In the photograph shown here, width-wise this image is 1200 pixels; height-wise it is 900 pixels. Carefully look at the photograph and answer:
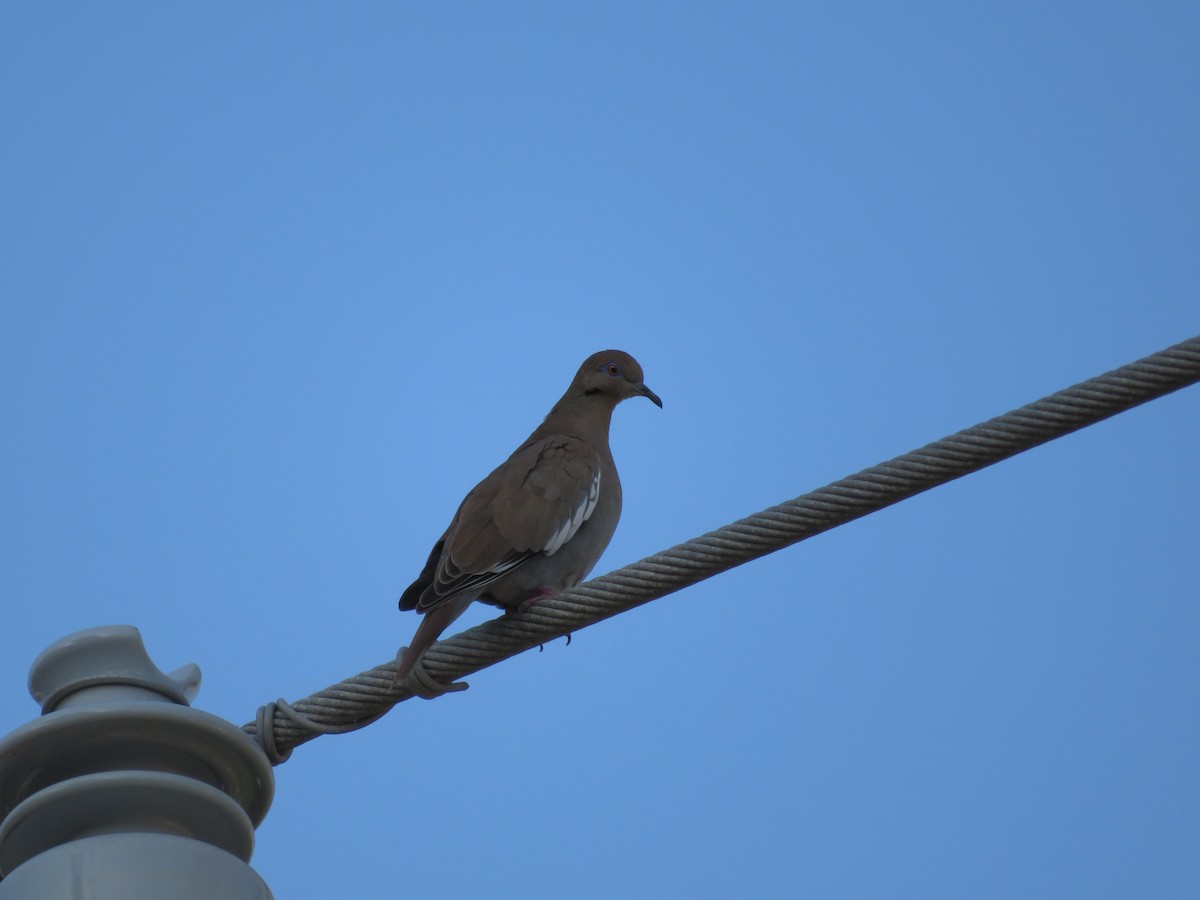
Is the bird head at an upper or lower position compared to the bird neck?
upper

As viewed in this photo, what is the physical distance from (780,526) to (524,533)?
1885mm

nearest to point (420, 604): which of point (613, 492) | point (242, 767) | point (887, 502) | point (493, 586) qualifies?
point (493, 586)

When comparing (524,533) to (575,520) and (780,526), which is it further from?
(780,526)

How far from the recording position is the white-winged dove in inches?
167

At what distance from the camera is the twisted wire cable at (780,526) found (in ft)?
8.23

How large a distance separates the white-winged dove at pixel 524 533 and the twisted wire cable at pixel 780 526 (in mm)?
700

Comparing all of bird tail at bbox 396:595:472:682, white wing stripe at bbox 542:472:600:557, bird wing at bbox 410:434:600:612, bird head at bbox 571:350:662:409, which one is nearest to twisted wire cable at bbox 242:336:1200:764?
bird tail at bbox 396:595:472:682

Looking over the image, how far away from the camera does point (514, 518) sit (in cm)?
464

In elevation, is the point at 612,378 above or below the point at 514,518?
above

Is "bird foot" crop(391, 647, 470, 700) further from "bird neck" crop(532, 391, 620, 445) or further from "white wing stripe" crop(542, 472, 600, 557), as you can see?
"bird neck" crop(532, 391, 620, 445)

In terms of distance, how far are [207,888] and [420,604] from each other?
8.03 ft

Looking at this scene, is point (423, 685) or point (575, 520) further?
point (575, 520)

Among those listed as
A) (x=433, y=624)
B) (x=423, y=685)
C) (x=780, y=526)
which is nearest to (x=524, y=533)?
(x=433, y=624)

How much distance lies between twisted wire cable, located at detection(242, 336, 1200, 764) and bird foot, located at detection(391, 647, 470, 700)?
21 mm
